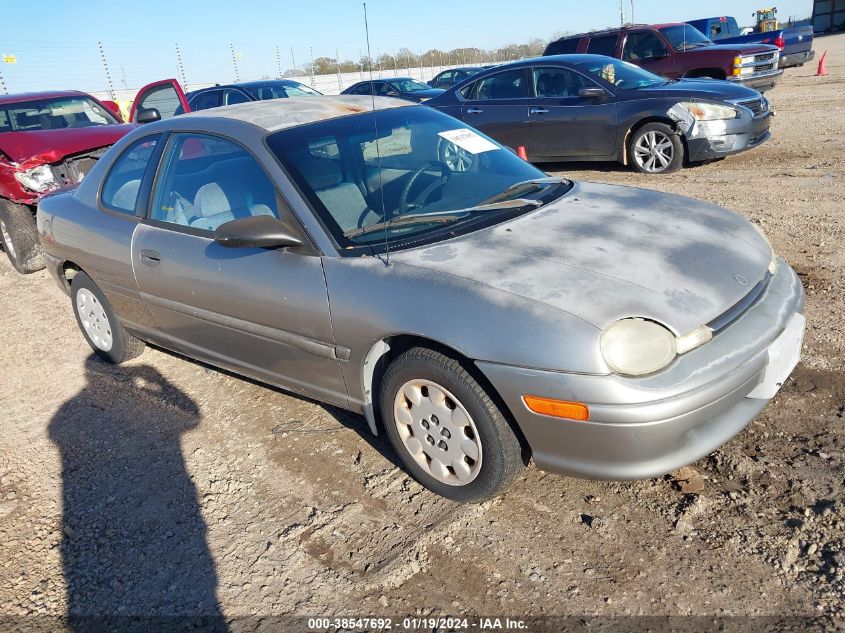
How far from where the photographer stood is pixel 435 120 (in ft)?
13.1

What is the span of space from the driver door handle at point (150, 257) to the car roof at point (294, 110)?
0.80 metres

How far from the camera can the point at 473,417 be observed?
2635 millimetres

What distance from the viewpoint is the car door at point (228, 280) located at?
3.10 m

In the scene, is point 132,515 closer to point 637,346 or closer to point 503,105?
point 637,346

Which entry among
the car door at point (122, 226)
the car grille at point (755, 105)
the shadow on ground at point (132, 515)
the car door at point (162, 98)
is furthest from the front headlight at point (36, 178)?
the car grille at point (755, 105)

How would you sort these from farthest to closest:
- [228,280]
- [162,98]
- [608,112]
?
1. [162,98]
2. [608,112]
3. [228,280]

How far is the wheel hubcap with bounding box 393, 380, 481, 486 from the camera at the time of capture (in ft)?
8.89

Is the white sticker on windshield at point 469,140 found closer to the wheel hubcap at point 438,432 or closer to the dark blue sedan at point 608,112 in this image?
the wheel hubcap at point 438,432

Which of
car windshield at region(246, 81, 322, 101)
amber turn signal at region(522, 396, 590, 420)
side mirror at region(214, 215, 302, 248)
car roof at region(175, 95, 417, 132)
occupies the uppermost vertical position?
car roof at region(175, 95, 417, 132)

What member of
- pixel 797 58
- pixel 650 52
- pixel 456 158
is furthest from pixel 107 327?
pixel 797 58

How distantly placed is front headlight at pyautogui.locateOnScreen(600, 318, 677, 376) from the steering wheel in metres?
1.25

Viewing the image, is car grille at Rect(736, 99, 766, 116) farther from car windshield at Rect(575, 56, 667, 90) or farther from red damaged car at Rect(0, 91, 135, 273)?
red damaged car at Rect(0, 91, 135, 273)

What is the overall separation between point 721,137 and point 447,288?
682 cm

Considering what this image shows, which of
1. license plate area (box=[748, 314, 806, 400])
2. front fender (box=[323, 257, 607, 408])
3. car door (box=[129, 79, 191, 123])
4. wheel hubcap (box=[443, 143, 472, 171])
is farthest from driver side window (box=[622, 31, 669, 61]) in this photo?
front fender (box=[323, 257, 607, 408])
